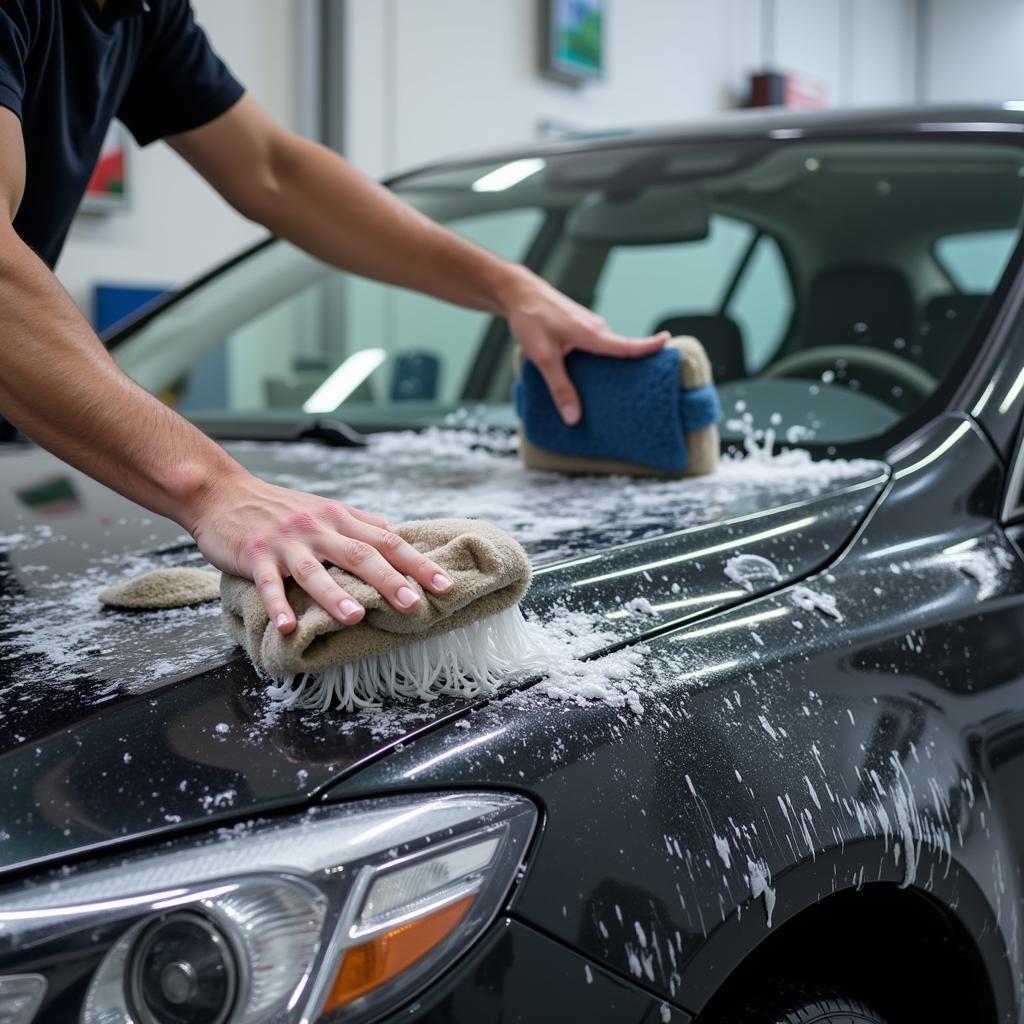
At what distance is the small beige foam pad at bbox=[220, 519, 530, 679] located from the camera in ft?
2.83

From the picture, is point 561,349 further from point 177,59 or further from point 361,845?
point 361,845

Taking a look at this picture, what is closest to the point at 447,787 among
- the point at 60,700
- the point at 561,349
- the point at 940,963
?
the point at 60,700

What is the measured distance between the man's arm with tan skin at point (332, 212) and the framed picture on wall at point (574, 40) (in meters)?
4.48

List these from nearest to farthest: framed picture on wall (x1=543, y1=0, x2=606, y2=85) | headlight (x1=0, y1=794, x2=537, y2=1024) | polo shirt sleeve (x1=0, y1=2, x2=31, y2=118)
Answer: headlight (x1=0, y1=794, x2=537, y2=1024) → polo shirt sleeve (x1=0, y1=2, x2=31, y2=118) → framed picture on wall (x1=543, y1=0, x2=606, y2=85)

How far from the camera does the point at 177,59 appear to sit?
1734 mm

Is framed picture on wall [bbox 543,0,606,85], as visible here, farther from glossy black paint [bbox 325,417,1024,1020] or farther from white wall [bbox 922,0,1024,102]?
glossy black paint [bbox 325,417,1024,1020]

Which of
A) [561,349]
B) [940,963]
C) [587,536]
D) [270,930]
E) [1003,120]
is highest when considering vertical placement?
[1003,120]

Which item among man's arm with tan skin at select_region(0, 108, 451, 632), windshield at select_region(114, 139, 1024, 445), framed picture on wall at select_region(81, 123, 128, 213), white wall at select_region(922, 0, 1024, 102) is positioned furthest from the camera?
white wall at select_region(922, 0, 1024, 102)

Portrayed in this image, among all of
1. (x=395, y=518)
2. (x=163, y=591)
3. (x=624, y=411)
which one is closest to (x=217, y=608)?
(x=163, y=591)

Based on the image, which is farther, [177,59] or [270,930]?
[177,59]

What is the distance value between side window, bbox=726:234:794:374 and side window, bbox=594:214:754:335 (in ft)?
0.11

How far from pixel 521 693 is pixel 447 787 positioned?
0.37ft

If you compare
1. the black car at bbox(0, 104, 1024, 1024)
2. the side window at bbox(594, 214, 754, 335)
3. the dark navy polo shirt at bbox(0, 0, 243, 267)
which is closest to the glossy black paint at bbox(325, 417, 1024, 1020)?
the black car at bbox(0, 104, 1024, 1024)

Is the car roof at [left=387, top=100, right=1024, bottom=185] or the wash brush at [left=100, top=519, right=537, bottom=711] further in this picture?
the car roof at [left=387, top=100, right=1024, bottom=185]
